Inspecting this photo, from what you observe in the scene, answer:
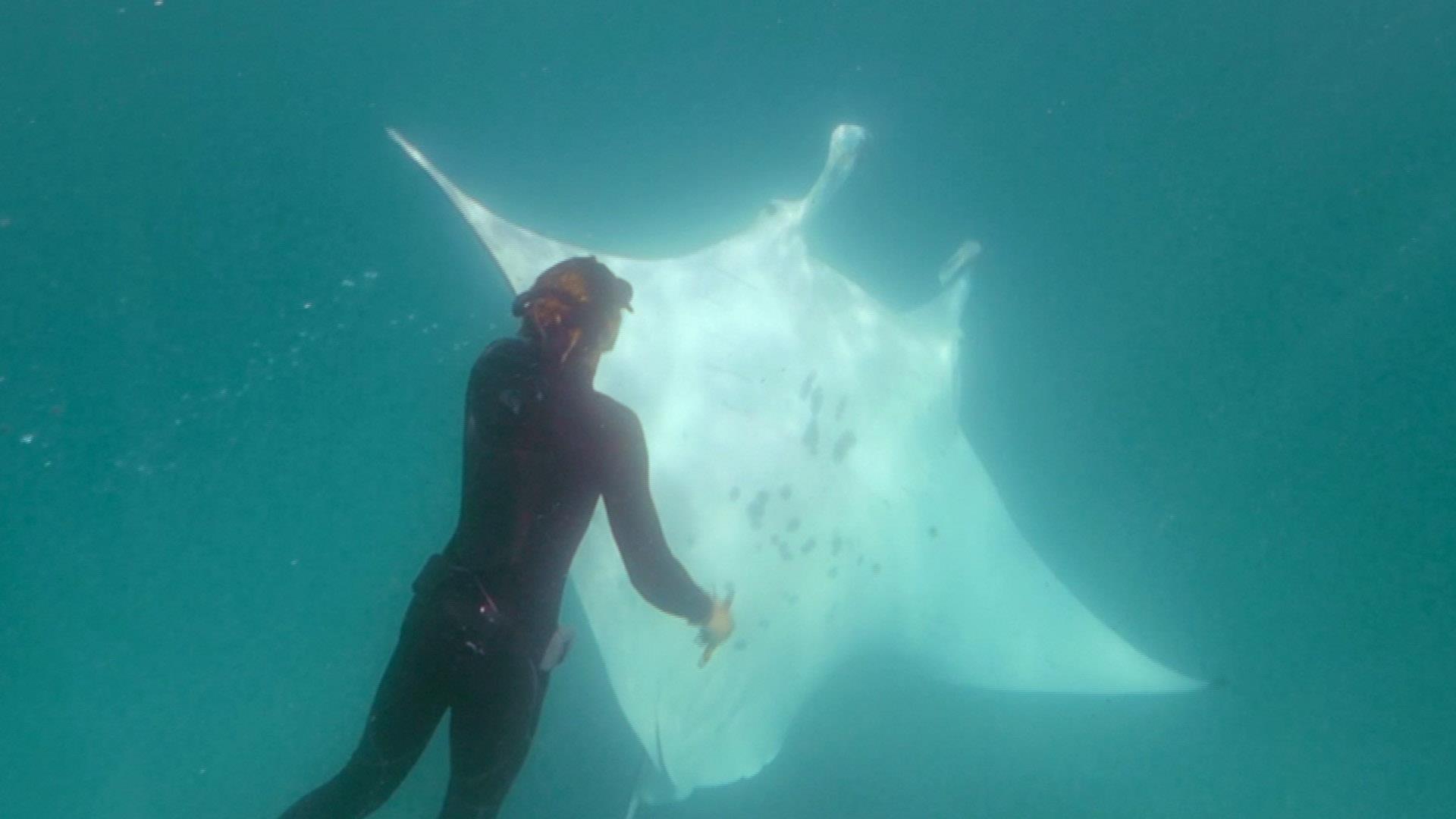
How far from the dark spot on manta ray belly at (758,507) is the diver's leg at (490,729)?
236 cm

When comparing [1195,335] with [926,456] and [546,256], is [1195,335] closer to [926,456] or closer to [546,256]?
[926,456]

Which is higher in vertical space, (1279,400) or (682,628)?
(1279,400)

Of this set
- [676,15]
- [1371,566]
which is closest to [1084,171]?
[676,15]

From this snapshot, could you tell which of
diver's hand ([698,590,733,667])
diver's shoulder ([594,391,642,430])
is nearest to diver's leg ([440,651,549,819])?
diver's hand ([698,590,733,667])

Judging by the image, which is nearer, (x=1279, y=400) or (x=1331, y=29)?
(x=1331, y=29)

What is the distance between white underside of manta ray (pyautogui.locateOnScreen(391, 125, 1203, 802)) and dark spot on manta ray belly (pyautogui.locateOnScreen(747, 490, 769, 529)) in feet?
0.04

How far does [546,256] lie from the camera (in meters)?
4.53

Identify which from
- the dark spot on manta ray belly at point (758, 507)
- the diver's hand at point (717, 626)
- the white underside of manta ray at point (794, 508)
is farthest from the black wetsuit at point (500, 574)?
the dark spot on manta ray belly at point (758, 507)

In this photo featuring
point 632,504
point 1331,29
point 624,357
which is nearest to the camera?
point 632,504

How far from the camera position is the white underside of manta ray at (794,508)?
14.3 feet

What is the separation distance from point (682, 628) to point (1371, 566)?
16.5 metres

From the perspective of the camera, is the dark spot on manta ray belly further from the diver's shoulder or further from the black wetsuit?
the diver's shoulder

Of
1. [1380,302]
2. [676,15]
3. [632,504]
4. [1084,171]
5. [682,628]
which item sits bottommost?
[632,504]

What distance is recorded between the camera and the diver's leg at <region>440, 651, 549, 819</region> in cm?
221
